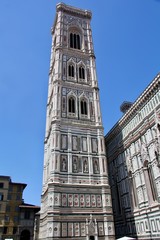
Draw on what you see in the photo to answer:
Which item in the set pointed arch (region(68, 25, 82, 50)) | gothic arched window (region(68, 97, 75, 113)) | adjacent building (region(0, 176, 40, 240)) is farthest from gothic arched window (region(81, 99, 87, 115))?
adjacent building (region(0, 176, 40, 240))

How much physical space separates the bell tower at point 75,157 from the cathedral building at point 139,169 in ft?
7.76

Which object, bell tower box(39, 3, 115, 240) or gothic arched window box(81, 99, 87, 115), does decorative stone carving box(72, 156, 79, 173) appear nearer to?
bell tower box(39, 3, 115, 240)

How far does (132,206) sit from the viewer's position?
69.6 ft

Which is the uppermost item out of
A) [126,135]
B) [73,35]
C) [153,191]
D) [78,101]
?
[73,35]

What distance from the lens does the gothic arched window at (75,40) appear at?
1299 inches

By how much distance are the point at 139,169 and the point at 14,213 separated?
24.9 meters

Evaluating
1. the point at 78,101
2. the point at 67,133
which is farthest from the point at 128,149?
the point at 78,101

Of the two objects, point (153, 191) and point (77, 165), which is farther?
point (77, 165)

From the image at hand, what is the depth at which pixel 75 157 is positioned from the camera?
2262 cm

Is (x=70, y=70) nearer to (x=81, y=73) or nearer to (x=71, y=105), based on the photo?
(x=81, y=73)

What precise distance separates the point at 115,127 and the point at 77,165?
24.1ft

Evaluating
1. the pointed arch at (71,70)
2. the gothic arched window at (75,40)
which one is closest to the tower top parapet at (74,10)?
the gothic arched window at (75,40)

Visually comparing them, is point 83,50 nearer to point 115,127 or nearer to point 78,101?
point 78,101

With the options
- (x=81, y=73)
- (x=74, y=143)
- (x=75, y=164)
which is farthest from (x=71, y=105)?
(x=75, y=164)
